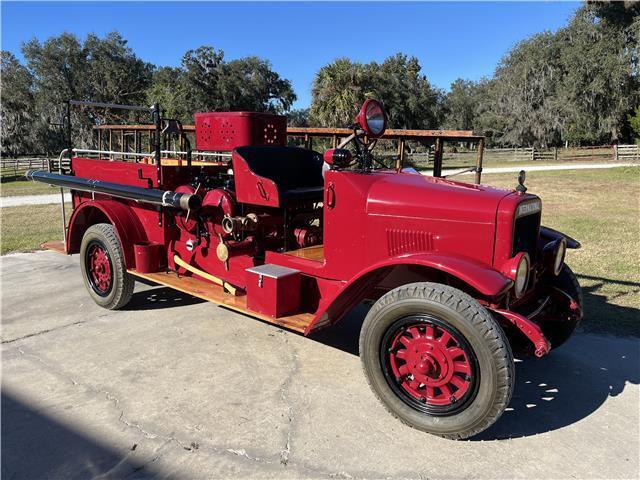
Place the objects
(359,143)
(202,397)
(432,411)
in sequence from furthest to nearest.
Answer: (359,143) → (202,397) → (432,411)

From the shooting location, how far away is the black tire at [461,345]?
2.69 m

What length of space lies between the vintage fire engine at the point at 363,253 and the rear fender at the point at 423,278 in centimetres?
1

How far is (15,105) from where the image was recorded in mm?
36062

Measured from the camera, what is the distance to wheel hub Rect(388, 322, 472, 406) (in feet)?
9.45

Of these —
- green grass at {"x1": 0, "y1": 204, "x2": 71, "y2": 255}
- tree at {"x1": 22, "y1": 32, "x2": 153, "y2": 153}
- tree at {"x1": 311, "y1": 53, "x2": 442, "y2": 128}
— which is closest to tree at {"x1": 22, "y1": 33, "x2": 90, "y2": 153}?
tree at {"x1": 22, "y1": 32, "x2": 153, "y2": 153}

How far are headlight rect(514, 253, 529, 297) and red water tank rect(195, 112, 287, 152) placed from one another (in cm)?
280

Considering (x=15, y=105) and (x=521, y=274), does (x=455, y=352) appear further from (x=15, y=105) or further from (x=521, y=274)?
(x=15, y=105)

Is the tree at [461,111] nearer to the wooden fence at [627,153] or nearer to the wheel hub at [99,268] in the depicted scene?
the wooden fence at [627,153]

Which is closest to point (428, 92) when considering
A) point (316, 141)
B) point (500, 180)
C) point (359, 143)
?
point (316, 141)

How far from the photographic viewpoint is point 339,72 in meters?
25.2

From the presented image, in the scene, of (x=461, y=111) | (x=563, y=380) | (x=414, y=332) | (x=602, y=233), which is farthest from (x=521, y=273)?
(x=461, y=111)

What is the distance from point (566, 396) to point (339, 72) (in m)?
23.9

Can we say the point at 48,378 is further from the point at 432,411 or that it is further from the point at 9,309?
the point at 432,411

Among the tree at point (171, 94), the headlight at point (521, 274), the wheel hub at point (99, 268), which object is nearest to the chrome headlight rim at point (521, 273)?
the headlight at point (521, 274)
